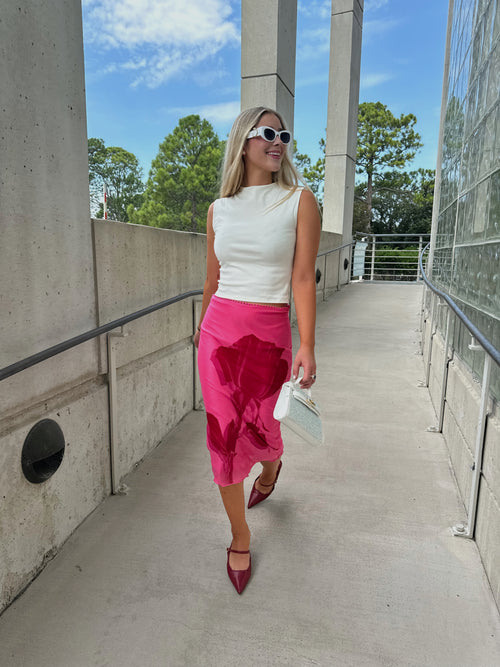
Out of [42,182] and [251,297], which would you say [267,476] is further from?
[42,182]

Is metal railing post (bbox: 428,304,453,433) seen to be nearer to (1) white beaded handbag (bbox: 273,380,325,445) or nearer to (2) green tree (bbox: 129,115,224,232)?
(1) white beaded handbag (bbox: 273,380,325,445)

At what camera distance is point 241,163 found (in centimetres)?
180

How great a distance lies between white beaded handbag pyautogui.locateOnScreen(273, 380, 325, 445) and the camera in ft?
5.31

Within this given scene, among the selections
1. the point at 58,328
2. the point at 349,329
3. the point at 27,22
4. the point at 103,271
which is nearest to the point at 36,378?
the point at 58,328

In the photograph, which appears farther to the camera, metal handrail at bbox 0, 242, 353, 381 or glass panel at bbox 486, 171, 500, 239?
glass panel at bbox 486, 171, 500, 239

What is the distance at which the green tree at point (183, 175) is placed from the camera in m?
26.6

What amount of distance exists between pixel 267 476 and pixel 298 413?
2.78ft

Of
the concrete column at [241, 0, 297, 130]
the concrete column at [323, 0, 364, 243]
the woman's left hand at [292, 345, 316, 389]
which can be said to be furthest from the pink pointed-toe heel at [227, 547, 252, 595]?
the concrete column at [323, 0, 364, 243]

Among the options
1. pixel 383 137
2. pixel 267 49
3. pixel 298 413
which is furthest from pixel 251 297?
pixel 383 137

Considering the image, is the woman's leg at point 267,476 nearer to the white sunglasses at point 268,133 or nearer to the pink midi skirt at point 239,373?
the pink midi skirt at point 239,373

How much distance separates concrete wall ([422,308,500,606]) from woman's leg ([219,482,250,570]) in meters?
0.97

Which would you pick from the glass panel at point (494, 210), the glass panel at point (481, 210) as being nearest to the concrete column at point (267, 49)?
the glass panel at point (481, 210)

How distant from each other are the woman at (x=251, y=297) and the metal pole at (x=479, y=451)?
81 cm

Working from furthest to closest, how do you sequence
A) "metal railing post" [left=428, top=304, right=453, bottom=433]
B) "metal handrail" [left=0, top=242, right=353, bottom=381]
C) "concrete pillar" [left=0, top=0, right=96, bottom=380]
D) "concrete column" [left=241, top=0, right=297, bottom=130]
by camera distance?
"concrete column" [left=241, top=0, right=297, bottom=130] < "metal railing post" [left=428, top=304, right=453, bottom=433] < "concrete pillar" [left=0, top=0, right=96, bottom=380] < "metal handrail" [left=0, top=242, right=353, bottom=381]
